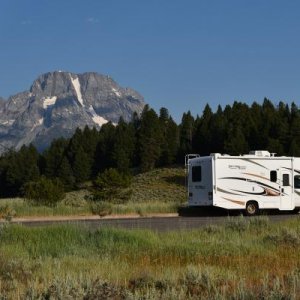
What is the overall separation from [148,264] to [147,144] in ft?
363

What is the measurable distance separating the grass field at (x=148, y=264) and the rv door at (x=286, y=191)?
11202 millimetres

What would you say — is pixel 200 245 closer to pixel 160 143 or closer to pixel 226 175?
pixel 226 175

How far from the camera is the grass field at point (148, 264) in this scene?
6957 millimetres

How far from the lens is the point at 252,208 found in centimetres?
2627

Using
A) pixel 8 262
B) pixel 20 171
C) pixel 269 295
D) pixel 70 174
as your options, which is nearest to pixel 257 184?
pixel 8 262

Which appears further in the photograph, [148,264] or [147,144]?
[147,144]

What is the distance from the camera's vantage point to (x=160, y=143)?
123 metres

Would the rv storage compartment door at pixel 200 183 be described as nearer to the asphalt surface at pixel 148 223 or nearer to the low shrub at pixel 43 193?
the asphalt surface at pixel 148 223

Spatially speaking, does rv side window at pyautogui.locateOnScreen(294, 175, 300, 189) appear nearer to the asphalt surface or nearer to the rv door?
the rv door

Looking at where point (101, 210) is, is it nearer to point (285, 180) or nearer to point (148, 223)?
point (148, 223)

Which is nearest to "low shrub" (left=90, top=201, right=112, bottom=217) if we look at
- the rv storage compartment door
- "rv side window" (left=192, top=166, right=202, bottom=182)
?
the rv storage compartment door

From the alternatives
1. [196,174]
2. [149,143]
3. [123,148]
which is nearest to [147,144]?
[149,143]

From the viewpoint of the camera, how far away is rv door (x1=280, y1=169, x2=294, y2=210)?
2656 centimetres

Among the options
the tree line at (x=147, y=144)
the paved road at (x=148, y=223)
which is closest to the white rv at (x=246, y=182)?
the paved road at (x=148, y=223)
